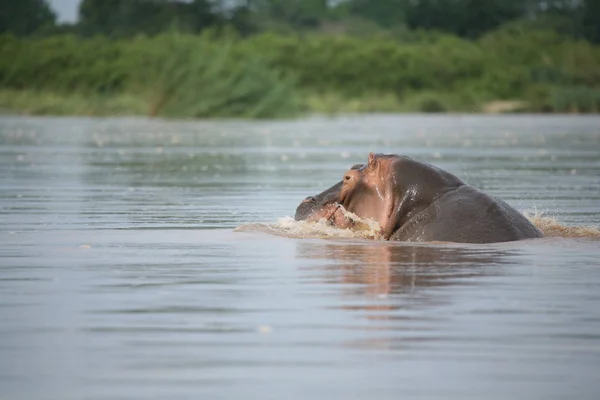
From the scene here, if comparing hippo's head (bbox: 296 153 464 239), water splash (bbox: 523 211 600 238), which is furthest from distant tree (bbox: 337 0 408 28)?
hippo's head (bbox: 296 153 464 239)

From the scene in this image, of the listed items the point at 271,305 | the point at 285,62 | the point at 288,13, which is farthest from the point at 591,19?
the point at 271,305

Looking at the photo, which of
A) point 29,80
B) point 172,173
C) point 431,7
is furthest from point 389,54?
point 172,173

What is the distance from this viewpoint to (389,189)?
33.6 feet

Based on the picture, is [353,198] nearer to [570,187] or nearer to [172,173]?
[570,187]

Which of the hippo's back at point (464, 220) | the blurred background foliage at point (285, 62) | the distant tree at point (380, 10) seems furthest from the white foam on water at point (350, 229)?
the distant tree at point (380, 10)

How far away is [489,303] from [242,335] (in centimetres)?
142

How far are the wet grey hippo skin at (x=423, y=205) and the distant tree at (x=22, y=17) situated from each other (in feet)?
258

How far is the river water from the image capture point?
5.81 meters

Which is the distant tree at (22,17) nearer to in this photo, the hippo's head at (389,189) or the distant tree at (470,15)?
the distant tree at (470,15)

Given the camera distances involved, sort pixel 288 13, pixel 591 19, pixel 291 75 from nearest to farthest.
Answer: pixel 291 75 < pixel 591 19 < pixel 288 13

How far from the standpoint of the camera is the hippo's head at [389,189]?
402 inches

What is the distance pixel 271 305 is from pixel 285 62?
66033 mm

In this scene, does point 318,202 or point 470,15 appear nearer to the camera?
point 318,202

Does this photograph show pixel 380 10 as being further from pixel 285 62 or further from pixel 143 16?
pixel 285 62
